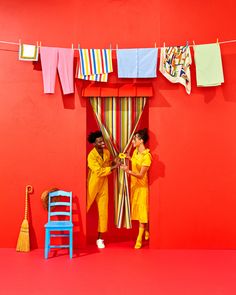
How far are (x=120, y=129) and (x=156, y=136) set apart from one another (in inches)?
20.3

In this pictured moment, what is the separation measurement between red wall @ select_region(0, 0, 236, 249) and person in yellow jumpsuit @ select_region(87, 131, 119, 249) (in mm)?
122

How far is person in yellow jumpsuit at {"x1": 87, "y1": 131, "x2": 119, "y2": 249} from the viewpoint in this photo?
15.5 feet

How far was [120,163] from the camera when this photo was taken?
4.92 m

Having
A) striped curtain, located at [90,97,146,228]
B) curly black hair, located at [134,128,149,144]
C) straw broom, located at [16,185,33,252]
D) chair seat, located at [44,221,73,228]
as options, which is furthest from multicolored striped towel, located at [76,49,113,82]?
straw broom, located at [16,185,33,252]

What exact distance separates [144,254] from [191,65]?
246 centimetres

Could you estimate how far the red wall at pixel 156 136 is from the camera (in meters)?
4.74

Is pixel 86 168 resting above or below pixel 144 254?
above

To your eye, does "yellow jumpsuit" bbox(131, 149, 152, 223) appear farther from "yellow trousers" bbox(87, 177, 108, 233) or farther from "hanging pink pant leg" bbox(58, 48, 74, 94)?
"hanging pink pant leg" bbox(58, 48, 74, 94)

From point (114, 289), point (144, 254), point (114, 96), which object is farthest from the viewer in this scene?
point (114, 96)

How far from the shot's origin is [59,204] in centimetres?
463

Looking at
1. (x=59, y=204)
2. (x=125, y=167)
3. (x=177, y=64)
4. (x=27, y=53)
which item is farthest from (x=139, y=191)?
(x=27, y=53)

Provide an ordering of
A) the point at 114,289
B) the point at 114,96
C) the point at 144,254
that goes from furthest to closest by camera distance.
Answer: the point at 114,96, the point at 144,254, the point at 114,289
